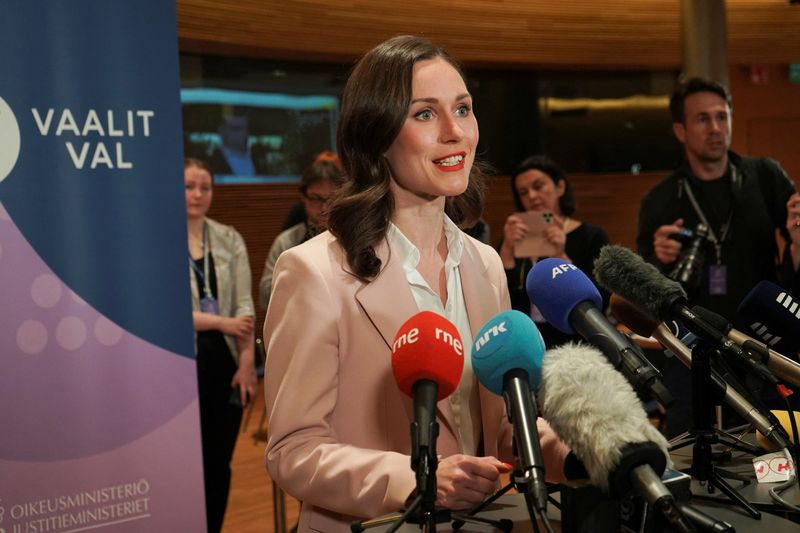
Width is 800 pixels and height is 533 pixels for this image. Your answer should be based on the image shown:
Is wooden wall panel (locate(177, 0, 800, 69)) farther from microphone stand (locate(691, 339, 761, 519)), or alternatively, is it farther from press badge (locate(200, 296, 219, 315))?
microphone stand (locate(691, 339, 761, 519))

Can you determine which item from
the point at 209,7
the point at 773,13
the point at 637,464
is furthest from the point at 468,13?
the point at 637,464

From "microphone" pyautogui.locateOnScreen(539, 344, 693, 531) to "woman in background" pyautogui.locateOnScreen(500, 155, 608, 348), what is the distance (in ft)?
9.26

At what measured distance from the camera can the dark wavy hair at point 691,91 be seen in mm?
3980

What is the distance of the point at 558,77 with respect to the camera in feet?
32.6

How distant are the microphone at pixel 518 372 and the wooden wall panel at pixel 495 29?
6.37 m

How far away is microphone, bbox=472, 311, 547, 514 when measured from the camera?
43.6 inches

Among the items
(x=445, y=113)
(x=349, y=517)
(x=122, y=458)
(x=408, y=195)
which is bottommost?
(x=122, y=458)

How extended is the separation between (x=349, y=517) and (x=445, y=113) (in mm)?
798

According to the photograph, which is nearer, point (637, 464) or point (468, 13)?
point (637, 464)

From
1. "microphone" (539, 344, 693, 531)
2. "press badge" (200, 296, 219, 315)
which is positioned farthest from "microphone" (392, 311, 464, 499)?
"press badge" (200, 296, 219, 315)

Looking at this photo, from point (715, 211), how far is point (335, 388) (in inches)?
103

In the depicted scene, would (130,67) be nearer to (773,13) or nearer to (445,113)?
(445,113)

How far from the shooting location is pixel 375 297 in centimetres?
173

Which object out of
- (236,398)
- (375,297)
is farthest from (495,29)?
(375,297)
